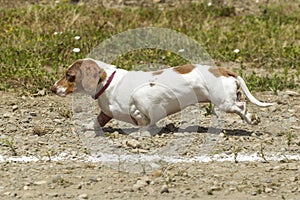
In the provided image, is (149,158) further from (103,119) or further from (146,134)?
(103,119)

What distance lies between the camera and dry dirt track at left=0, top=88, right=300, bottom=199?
5.63 metres

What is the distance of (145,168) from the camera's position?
6242 mm

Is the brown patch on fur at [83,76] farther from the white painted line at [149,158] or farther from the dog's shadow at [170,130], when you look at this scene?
the white painted line at [149,158]

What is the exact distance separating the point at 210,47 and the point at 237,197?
6.09 m

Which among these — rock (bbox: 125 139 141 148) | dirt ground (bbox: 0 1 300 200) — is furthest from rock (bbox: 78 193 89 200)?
rock (bbox: 125 139 141 148)

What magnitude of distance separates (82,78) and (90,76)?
0.27 ft

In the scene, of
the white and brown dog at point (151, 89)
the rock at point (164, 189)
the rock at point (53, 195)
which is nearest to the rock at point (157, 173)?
the rock at point (164, 189)

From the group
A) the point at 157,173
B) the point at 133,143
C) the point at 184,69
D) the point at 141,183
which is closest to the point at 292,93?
the point at 184,69

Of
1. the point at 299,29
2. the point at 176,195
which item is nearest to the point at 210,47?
the point at 299,29

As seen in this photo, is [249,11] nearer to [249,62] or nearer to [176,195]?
[249,62]

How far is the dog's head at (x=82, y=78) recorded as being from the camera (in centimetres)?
707

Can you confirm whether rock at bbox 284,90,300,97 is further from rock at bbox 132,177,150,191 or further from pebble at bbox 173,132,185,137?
rock at bbox 132,177,150,191

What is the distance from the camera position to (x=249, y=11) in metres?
15.1

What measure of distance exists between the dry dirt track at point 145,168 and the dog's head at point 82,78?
1.54ft
